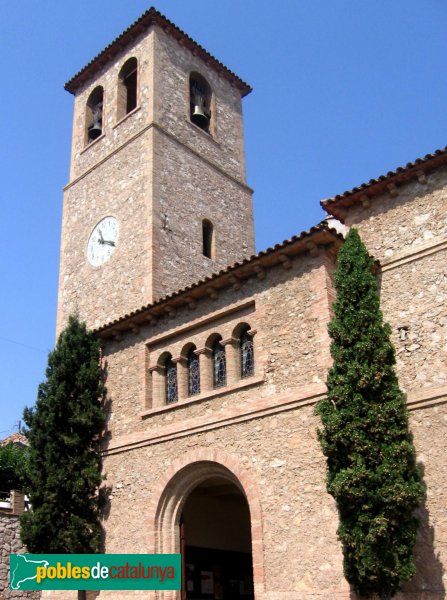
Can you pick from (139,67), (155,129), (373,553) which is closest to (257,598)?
(373,553)

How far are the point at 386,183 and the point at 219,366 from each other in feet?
16.1

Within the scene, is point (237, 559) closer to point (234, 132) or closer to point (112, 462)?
point (112, 462)

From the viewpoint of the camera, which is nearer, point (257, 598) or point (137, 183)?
point (257, 598)

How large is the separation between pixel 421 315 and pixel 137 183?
10.8 meters

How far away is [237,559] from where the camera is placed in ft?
57.0

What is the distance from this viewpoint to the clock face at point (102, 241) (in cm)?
2002

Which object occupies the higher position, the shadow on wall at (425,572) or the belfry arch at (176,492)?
the belfry arch at (176,492)

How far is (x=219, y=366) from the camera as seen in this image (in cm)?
1397

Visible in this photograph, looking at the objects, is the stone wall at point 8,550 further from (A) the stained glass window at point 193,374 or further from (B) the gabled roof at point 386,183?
(B) the gabled roof at point 386,183

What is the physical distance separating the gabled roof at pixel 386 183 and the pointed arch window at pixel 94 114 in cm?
1189

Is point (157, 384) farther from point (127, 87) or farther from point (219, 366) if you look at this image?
point (127, 87)

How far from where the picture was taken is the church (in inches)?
445

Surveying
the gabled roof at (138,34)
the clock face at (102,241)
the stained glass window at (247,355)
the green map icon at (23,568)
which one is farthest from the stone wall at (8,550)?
the gabled roof at (138,34)

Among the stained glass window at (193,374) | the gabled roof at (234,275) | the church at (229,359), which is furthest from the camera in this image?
the stained glass window at (193,374)
